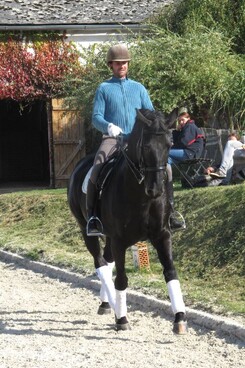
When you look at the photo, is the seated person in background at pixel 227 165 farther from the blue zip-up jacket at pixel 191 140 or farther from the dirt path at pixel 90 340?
the dirt path at pixel 90 340

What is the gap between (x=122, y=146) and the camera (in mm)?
9250

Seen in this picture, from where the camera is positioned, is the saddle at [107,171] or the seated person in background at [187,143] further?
the seated person in background at [187,143]

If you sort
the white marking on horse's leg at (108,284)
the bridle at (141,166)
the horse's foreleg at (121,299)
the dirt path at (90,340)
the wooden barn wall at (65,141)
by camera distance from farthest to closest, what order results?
the wooden barn wall at (65,141) < the white marking on horse's leg at (108,284) < the horse's foreleg at (121,299) < the bridle at (141,166) < the dirt path at (90,340)

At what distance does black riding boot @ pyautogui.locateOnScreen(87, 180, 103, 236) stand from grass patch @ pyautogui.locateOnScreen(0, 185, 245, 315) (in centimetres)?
133

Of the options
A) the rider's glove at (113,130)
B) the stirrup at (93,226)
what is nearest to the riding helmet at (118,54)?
the rider's glove at (113,130)

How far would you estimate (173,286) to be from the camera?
8.80 meters

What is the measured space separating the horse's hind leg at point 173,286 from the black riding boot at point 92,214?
87 cm

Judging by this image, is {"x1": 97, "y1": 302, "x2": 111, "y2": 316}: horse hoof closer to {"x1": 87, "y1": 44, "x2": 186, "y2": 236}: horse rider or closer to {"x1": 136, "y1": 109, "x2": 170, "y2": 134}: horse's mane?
{"x1": 87, "y1": 44, "x2": 186, "y2": 236}: horse rider

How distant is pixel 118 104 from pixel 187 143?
865cm

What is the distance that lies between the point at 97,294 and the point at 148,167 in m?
3.65

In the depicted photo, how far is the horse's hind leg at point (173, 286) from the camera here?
8.69 metres

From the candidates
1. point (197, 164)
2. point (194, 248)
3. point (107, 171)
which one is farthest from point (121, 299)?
point (197, 164)

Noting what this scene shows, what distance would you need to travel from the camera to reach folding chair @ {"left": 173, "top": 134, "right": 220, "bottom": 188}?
17562 millimetres

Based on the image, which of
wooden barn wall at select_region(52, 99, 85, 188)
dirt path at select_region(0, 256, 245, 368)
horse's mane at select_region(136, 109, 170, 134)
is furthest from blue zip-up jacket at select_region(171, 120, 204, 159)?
horse's mane at select_region(136, 109, 170, 134)
